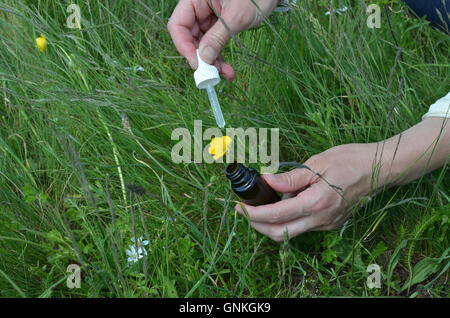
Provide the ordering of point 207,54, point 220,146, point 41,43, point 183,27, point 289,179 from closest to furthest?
point 220,146 → point 289,179 → point 207,54 → point 183,27 → point 41,43

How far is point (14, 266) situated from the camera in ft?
3.68

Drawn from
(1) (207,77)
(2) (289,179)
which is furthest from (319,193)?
(1) (207,77)

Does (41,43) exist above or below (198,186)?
above

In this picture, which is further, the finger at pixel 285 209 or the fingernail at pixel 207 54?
the fingernail at pixel 207 54

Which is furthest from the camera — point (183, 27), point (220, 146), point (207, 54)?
point (183, 27)

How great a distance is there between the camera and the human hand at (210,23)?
1.22 metres

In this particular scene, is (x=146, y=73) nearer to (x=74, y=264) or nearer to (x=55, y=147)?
(x=55, y=147)

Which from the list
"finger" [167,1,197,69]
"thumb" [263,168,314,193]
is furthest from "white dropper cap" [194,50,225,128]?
"thumb" [263,168,314,193]

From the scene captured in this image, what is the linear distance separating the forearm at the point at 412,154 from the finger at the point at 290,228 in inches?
7.5

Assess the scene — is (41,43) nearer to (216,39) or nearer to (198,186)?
(216,39)

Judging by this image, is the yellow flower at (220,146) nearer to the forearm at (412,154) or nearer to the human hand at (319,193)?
the human hand at (319,193)

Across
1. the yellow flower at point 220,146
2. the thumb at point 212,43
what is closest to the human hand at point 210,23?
the thumb at point 212,43

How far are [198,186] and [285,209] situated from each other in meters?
0.23

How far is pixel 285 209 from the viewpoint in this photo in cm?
102
